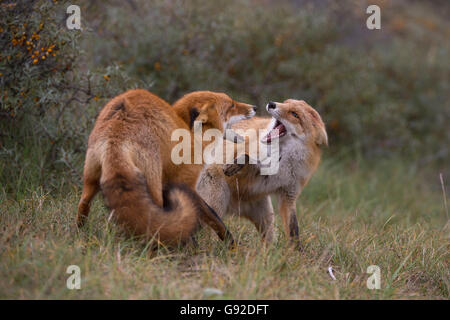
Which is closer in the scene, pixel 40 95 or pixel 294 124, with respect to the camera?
pixel 294 124

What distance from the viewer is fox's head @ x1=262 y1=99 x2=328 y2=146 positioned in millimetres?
5273

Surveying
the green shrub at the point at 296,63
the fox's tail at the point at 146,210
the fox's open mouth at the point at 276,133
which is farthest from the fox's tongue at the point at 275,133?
the green shrub at the point at 296,63

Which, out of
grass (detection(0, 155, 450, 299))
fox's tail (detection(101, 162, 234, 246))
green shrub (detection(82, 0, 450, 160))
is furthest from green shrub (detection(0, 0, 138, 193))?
fox's tail (detection(101, 162, 234, 246))

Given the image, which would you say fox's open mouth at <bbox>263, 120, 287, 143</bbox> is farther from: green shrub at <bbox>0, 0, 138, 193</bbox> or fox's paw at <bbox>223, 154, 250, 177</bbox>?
green shrub at <bbox>0, 0, 138, 193</bbox>

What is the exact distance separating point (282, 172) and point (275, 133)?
1.57 ft

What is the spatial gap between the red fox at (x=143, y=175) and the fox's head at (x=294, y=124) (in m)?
1.25

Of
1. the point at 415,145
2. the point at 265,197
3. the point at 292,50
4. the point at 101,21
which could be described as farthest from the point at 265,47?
the point at 265,197

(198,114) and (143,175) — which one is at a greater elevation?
(198,114)

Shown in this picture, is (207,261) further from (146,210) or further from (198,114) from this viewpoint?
(198,114)

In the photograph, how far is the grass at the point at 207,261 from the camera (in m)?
3.49

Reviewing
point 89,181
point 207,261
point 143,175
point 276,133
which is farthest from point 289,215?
point 89,181

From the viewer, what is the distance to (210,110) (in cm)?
489

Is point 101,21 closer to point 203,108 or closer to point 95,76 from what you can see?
point 95,76

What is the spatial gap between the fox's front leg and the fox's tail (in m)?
1.54
